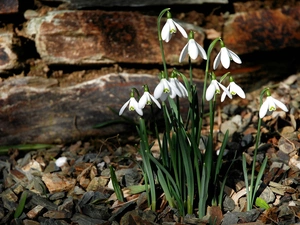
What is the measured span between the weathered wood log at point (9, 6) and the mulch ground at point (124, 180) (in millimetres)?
717

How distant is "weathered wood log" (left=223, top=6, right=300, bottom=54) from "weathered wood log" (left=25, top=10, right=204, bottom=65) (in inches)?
18.3

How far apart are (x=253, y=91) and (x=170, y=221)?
126 centimetres

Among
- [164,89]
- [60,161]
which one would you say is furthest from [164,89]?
[60,161]

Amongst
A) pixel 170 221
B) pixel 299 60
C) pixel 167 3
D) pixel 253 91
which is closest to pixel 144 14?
pixel 167 3

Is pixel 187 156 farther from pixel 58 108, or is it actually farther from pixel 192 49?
pixel 58 108

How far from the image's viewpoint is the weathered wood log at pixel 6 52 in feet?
8.37

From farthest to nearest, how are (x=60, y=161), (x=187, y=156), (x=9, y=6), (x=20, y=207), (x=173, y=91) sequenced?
(x=9, y=6) < (x=60, y=161) < (x=20, y=207) < (x=187, y=156) < (x=173, y=91)

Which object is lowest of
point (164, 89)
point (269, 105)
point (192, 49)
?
point (269, 105)

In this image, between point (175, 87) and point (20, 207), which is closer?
point (175, 87)

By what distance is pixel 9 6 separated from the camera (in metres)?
2.56

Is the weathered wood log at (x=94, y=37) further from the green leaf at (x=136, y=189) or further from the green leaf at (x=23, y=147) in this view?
the green leaf at (x=136, y=189)

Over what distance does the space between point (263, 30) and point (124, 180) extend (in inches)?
50.0

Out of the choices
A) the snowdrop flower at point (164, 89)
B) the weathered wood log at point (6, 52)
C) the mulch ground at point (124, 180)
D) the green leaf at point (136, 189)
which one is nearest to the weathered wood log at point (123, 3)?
the weathered wood log at point (6, 52)

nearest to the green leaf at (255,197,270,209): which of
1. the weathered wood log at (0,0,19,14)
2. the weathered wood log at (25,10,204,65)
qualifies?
the weathered wood log at (25,10,204,65)
